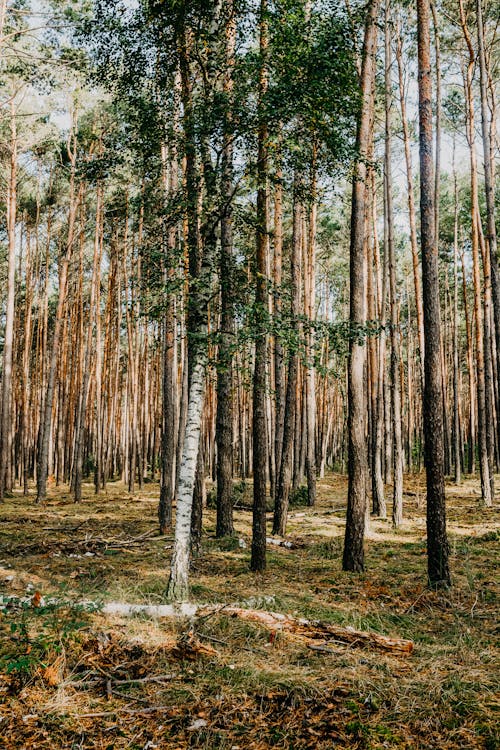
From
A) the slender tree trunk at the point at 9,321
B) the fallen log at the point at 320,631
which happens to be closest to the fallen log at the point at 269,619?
the fallen log at the point at 320,631

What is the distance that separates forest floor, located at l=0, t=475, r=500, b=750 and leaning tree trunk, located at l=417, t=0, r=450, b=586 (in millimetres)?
518

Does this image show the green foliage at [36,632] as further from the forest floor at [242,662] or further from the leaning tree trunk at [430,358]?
the leaning tree trunk at [430,358]

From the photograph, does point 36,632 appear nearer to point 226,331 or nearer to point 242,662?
point 242,662

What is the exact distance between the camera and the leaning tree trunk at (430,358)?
7285mm

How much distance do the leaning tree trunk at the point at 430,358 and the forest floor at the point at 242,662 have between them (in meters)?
0.52

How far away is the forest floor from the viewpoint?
3.62 metres

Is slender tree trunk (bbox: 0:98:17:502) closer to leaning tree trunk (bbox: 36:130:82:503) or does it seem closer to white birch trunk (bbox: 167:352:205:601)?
leaning tree trunk (bbox: 36:130:82:503)

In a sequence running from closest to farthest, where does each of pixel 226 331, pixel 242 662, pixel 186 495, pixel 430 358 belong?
pixel 242 662 → pixel 226 331 → pixel 186 495 → pixel 430 358

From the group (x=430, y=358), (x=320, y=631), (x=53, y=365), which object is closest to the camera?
(x=320, y=631)

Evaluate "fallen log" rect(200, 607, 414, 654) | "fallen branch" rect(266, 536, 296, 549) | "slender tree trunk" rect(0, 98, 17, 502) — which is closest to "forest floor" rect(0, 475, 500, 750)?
"fallen log" rect(200, 607, 414, 654)

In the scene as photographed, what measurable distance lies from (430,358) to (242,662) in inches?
Answer: 188

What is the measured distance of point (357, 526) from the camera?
8133mm

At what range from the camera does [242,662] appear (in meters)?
4.64

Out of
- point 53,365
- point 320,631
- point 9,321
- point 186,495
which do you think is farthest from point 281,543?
point 9,321
